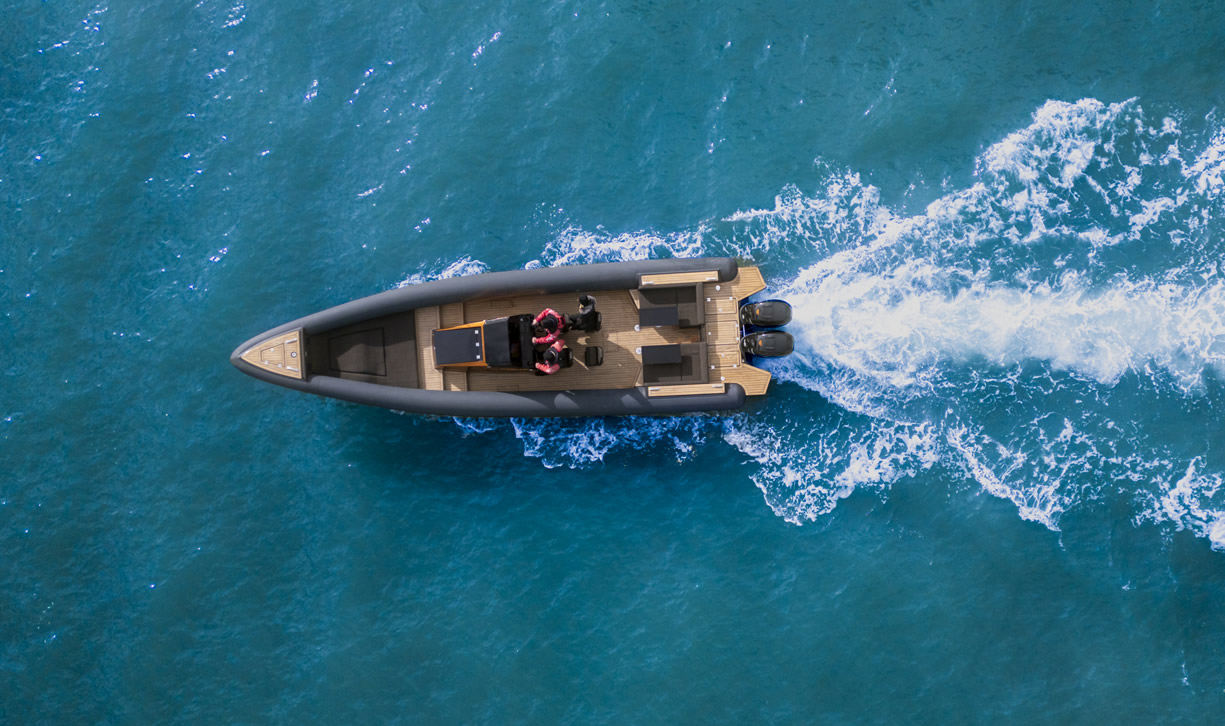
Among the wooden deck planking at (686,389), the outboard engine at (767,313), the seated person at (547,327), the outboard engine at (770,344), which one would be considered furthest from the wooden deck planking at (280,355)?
the outboard engine at (767,313)

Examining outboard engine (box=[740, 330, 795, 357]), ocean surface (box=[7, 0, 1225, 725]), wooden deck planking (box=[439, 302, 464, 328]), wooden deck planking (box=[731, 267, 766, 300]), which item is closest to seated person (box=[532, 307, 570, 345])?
wooden deck planking (box=[439, 302, 464, 328])

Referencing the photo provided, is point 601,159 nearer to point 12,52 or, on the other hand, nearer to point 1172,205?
point 1172,205

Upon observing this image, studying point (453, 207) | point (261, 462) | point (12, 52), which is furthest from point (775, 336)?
point (12, 52)

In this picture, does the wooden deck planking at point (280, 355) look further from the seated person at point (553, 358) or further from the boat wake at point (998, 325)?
the seated person at point (553, 358)

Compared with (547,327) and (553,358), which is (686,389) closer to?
(553,358)

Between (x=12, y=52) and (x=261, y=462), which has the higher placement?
(x=12, y=52)

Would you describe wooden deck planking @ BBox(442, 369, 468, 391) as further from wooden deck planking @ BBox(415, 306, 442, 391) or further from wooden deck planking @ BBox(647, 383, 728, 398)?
wooden deck planking @ BBox(647, 383, 728, 398)
